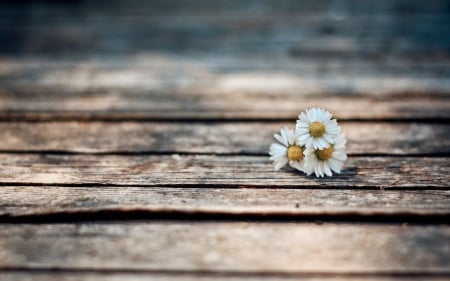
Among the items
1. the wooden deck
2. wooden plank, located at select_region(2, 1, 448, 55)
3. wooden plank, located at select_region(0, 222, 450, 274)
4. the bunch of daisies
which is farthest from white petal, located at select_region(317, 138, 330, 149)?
wooden plank, located at select_region(2, 1, 448, 55)

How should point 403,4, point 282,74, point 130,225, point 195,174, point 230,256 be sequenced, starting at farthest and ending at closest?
point 403,4 → point 282,74 → point 195,174 → point 130,225 → point 230,256

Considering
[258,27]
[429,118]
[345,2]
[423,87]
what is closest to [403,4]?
[345,2]

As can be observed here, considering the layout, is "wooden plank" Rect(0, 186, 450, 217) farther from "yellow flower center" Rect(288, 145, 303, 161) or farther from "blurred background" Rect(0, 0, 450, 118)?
"blurred background" Rect(0, 0, 450, 118)

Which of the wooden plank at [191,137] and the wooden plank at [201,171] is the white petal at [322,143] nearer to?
the wooden plank at [201,171]

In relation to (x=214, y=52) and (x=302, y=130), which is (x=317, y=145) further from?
(x=214, y=52)

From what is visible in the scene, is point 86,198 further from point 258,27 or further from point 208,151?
point 258,27

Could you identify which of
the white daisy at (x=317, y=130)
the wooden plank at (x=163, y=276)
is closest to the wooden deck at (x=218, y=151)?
the wooden plank at (x=163, y=276)
